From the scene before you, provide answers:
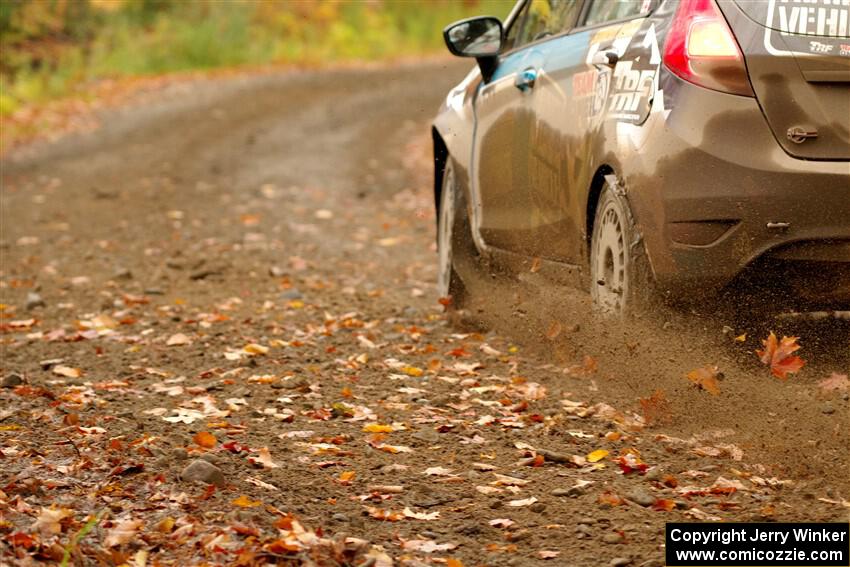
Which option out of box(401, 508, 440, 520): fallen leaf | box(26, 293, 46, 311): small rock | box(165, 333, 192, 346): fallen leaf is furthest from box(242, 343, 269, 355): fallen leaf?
box(401, 508, 440, 520): fallen leaf

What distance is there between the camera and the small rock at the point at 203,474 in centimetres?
438

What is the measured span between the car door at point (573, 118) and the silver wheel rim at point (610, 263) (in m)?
0.15

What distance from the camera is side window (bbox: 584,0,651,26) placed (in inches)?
212

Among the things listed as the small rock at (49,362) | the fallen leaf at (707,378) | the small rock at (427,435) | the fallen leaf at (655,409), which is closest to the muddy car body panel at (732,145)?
the fallen leaf at (707,378)

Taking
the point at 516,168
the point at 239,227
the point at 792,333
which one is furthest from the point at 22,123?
the point at 792,333

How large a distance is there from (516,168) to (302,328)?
1835mm

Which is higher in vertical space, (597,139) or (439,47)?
(597,139)

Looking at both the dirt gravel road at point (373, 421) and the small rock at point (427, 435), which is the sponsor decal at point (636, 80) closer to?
the dirt gravel road at point (373, 421)

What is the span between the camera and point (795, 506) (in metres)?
4.03

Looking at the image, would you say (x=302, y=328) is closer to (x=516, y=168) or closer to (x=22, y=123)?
(x=516, y=168)

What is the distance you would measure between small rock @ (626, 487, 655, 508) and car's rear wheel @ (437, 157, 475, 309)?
3.31 m

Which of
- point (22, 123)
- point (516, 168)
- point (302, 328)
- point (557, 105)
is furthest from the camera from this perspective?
point (22, 123)

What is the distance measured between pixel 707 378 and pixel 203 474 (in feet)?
6.22

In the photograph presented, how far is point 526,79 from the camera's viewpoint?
6324mm
